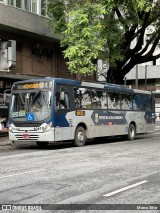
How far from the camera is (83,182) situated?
9320 mm

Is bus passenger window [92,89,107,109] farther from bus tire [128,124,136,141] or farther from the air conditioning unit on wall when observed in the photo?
the air conditioning unit on wall

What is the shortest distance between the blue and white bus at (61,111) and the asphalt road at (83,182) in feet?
13.6

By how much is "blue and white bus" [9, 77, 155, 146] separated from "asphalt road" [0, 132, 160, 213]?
163 inches

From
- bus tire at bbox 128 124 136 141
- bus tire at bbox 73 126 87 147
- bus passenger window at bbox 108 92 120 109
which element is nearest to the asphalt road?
bus tire at bbox 73 126 87 147

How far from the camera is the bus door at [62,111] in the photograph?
18219 mm

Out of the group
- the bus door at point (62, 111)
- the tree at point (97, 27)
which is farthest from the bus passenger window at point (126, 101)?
the bus door at point (62, 111)

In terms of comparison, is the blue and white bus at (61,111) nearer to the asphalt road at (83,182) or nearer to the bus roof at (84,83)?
the bus roof at (84,83)

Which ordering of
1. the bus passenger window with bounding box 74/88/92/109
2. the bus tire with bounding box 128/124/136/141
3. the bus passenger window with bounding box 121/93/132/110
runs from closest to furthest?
the bus passenger window with bounding box 74/88/92/109
the bus passenger window with bounding box 121/93/132/110
the bus tire with bounding box 128/124/136/141

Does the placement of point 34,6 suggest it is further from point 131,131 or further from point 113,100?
point 131,131

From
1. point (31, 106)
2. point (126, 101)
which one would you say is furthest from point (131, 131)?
point (31, 106)

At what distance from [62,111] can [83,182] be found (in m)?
9.39

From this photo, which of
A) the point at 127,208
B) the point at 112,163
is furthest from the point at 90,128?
the point at 127,208

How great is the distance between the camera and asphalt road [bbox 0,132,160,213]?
7296 mm

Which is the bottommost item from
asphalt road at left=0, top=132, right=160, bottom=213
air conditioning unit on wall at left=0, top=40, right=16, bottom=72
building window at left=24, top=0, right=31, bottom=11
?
asphalt road at left=0, top=132, right=160, bottom=213
